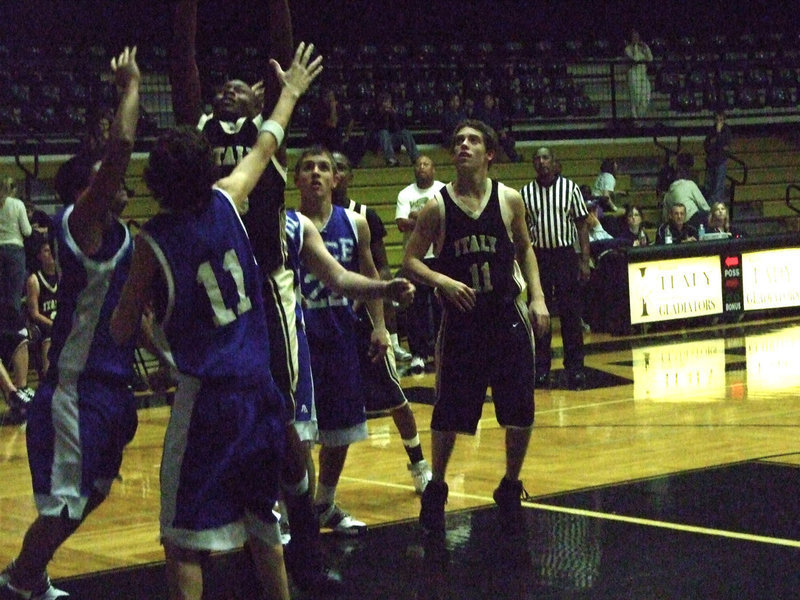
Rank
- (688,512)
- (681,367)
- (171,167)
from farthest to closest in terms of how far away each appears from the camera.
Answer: (681,367), (688,512), (171,167)

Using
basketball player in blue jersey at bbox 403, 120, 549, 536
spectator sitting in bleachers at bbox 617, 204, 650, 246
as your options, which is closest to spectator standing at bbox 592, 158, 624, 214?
spectator sitting in bleachers at bbox 617, 204, 650, 246

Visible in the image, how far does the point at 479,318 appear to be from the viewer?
5.93m

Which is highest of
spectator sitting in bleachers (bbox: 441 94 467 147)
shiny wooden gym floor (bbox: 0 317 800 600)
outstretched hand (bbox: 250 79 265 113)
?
spectator sitting in bleachers (bbox: 441 94 467 147)

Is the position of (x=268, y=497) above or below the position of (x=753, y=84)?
below

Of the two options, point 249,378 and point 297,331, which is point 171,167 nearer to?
point 249,378

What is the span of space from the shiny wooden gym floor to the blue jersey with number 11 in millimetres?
1451

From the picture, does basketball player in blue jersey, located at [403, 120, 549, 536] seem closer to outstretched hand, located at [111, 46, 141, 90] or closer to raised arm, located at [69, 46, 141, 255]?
raised arm, located at [69, 46, 141, 255]

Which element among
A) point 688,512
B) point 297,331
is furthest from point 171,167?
point 688,512

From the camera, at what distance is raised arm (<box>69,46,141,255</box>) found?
12.8 ft

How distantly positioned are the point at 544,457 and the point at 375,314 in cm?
191

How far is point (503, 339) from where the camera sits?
5902mm

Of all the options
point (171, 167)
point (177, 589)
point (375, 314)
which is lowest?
point (177, 589)

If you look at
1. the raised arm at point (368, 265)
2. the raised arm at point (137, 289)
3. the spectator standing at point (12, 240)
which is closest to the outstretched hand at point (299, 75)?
the raised arm at point (137, 289)

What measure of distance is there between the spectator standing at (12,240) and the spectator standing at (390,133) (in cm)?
626
